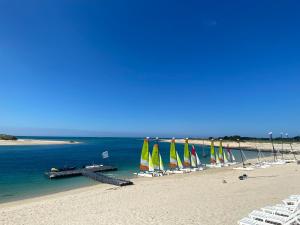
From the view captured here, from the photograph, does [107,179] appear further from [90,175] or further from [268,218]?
[268,218]

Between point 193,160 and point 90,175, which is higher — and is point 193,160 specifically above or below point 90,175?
above

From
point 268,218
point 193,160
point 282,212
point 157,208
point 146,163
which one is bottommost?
point 157,208

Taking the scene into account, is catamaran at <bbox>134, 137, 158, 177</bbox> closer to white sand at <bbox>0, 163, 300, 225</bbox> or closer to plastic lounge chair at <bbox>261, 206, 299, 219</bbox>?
white sand at <bbox>0, 163, 300, 225</bbox>

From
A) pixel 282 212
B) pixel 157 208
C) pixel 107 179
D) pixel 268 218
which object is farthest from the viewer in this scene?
pixel 107 179

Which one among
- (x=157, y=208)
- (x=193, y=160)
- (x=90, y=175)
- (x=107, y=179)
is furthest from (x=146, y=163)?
(x=157, y=208)

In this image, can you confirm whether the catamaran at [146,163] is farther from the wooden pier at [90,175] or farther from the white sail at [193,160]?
the white sail at [193,160]

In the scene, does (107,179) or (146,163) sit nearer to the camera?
(107,179)

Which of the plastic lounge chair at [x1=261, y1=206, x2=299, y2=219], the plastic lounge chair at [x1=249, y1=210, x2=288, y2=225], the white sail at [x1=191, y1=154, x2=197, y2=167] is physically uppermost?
the white sail at [x1=191, y1=154, x2=197, y2=167]

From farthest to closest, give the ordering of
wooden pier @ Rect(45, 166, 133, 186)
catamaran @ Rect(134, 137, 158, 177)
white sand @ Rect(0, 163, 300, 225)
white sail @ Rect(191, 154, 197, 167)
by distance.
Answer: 1. white sail @ Rect(191, 154, 197, 167)
2. catamaran @ Rect(134, 137, 158, 177)
3. wooden pier @ Rect(45, 166, 133, 186)
4. white sand @ Rect(0, 163, 300, 225)

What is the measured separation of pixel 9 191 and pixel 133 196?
16398mm

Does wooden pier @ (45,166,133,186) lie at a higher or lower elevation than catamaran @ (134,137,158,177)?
lower

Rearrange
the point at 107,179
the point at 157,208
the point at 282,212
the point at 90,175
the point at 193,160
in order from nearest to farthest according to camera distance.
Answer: the point at 282,212
the point at 157,208
the point at 107,179
the point at 90,175
the point at 193,160

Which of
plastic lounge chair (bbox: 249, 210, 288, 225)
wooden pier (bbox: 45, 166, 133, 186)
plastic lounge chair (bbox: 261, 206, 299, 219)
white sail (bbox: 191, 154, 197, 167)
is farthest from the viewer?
white sail (bbox: 191, 154, 197, 167)

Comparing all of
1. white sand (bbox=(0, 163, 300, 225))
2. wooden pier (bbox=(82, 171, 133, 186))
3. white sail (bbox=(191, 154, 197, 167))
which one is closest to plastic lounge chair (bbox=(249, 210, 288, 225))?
white sand (bbox=(0, 163, 300, 225))
